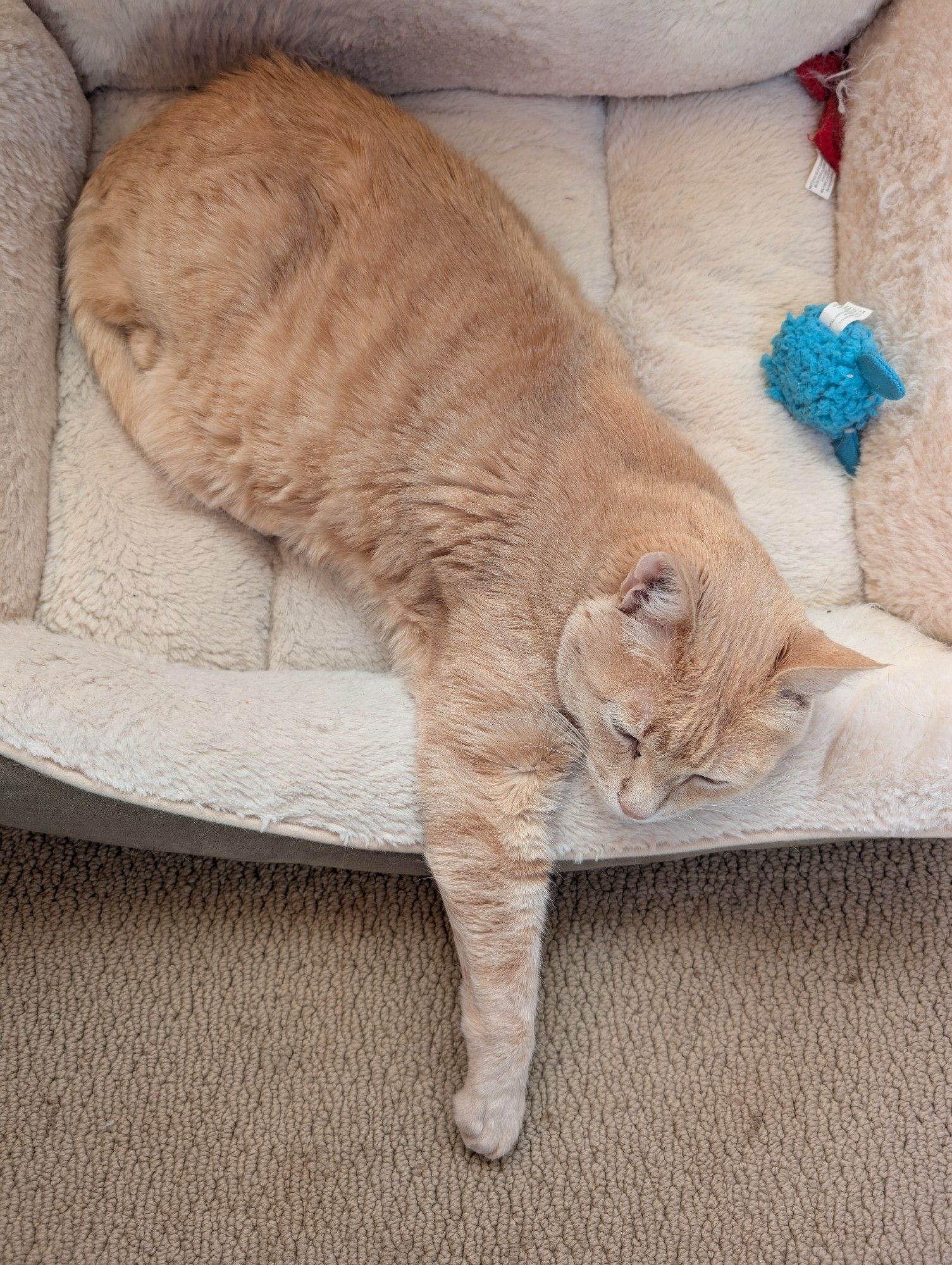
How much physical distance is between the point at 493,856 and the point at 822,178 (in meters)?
1.41

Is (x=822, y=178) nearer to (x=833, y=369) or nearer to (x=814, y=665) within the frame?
(x=833, y=369)

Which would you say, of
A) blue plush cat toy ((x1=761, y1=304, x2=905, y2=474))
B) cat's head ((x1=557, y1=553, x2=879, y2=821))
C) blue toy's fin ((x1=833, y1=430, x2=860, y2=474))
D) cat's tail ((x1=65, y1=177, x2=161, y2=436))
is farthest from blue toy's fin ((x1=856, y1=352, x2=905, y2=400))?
cat's tail ((x1=65, y1=177, x2=161, y2=436))

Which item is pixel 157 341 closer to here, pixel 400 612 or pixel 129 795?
pixel 400 612

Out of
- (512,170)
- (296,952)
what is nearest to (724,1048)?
(296,952)

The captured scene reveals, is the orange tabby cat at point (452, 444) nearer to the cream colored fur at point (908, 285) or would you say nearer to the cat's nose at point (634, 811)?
the cat's nose at point (634, 811)

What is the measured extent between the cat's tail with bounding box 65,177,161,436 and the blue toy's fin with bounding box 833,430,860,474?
4.00 ft

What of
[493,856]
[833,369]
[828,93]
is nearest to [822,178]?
[828,93]

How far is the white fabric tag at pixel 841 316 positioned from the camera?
1.61 m

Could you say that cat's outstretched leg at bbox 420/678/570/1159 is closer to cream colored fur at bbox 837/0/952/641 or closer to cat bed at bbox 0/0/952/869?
cat bed at bbox 0/0/952/869

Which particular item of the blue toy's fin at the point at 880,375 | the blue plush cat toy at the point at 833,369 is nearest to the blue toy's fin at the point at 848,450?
the blue plush cat toy at the point at 833,369

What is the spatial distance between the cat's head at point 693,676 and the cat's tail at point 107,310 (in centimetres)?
88

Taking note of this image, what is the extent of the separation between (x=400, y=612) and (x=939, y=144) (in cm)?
120

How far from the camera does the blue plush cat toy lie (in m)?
1.59

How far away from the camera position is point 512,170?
1.78 metres
